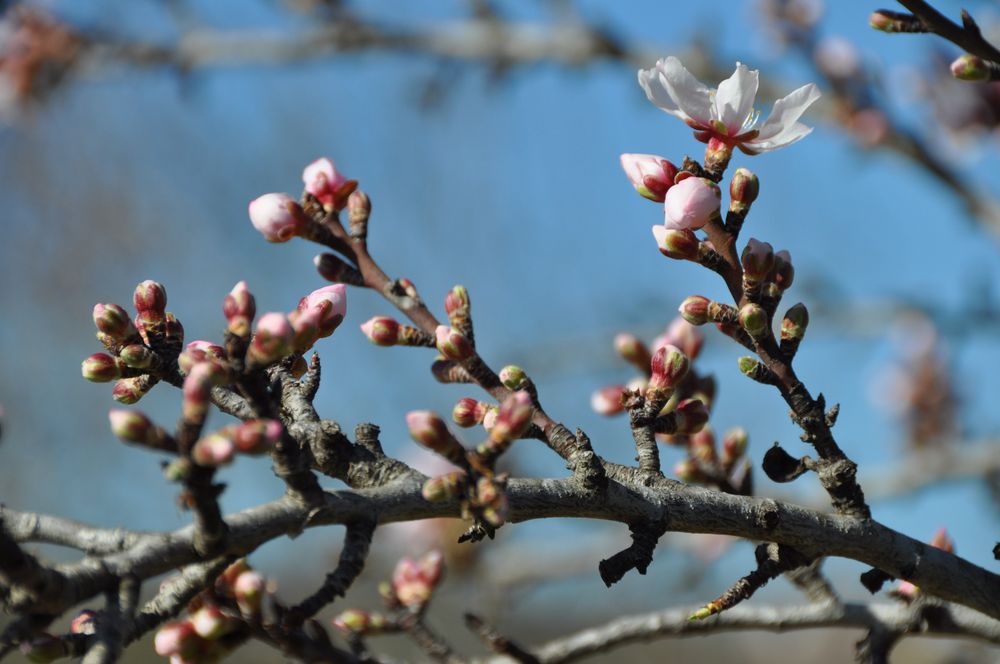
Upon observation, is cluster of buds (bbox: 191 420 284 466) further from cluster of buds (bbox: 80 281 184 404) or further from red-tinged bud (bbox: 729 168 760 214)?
red-tinged bud (bbox: 729 168 760 214)

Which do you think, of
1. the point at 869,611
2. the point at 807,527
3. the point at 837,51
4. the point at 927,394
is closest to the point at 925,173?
the point at 837,51

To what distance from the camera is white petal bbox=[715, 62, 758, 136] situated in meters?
1.61

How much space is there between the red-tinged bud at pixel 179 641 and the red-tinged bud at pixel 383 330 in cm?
59

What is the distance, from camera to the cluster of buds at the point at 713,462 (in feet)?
6.56

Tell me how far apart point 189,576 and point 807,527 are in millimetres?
891

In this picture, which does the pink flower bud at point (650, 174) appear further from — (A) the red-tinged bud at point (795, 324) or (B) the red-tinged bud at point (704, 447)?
(B) the red-tinged bud at point (704, 447)

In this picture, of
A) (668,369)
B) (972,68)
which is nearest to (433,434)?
(668,369)

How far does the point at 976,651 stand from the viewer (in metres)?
2.89

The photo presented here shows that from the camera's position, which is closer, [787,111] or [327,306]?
[327,306]

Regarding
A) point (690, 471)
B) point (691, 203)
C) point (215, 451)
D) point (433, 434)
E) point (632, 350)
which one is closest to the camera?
point (215, 451)

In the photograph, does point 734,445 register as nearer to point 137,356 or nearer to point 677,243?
point 677,243

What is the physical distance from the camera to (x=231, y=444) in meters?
1.09

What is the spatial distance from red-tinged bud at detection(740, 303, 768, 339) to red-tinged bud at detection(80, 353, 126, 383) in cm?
102

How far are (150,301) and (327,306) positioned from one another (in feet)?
0.98
